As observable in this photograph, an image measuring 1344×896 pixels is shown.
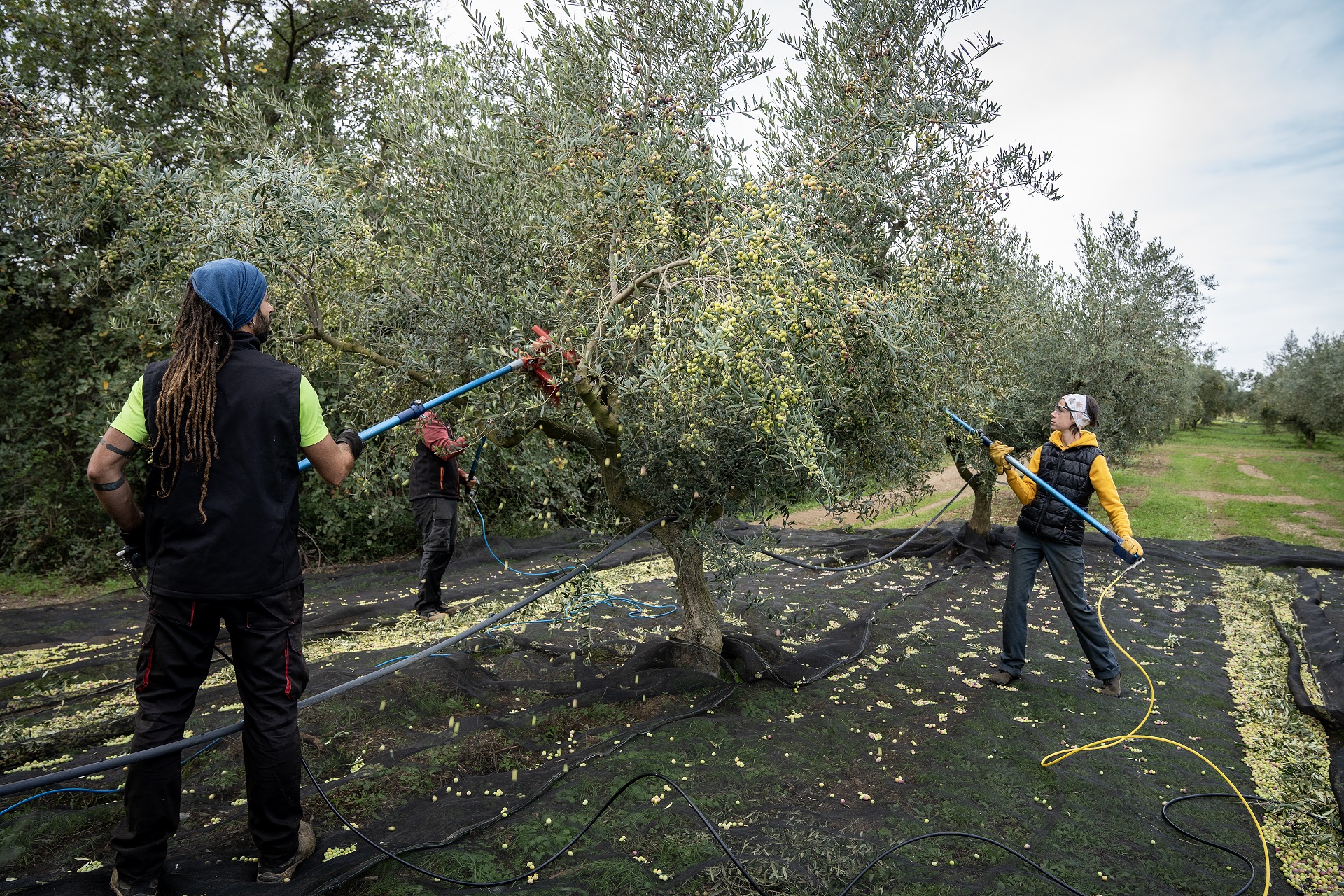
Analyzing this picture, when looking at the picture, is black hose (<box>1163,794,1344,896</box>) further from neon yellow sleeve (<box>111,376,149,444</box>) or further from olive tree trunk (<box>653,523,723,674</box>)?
neon yellow sleeve (<box>111,376,149,444</box>)

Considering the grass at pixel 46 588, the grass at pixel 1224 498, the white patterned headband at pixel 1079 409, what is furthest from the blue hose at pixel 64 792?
the grass at pixel 1224 498

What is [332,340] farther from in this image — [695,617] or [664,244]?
[695,617]

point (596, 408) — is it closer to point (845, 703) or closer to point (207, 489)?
point (207, 489)

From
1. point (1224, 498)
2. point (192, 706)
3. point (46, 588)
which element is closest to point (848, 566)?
point (192, 706)

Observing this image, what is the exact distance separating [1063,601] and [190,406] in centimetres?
621

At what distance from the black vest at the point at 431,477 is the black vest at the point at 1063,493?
5.58 m

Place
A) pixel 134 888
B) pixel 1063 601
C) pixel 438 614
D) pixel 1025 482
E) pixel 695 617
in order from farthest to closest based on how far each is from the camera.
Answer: pixel 438 614, pixel 1025 482, pixel 1063 601, pixel 695 617, pixel 134 888

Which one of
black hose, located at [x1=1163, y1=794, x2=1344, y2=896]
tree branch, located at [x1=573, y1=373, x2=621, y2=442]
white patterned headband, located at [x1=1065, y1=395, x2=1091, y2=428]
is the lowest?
black hose, located at [x1=1163, y1=794, x2=1344, y2=896]

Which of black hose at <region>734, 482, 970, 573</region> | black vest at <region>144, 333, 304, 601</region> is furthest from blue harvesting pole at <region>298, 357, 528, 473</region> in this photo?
black hose at <region>734, 482, 970, 573</region>

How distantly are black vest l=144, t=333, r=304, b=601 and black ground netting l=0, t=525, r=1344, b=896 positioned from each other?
1290mm

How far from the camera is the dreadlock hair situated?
312 cm

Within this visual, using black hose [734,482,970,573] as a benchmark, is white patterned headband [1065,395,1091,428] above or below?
above

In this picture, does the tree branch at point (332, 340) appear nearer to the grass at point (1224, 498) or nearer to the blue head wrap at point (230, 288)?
the blue head wrap at point (230, 288)

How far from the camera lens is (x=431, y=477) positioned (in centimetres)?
813
